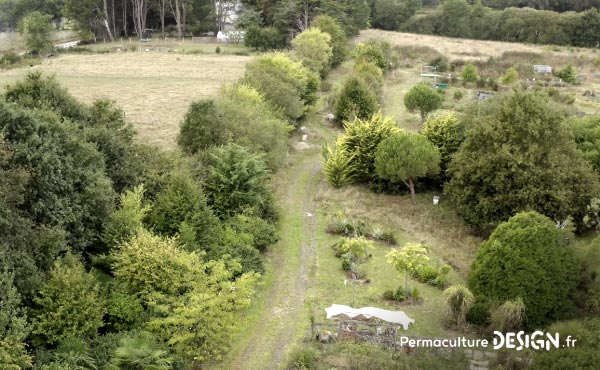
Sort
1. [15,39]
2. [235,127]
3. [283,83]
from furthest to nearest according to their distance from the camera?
[15,39] < [283,83] < [235,127]

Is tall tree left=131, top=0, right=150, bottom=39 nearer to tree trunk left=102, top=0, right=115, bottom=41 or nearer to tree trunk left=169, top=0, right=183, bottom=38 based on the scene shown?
tree trunk left=169, top=0, right=183, bottom=38

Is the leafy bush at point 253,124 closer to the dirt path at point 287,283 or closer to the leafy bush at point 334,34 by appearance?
the dirt path at point 287,283

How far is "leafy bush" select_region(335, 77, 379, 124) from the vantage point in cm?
4559

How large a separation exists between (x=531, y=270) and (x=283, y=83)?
86.3ft

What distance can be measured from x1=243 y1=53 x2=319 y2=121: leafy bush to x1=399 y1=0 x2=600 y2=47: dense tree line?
5345 centimetres

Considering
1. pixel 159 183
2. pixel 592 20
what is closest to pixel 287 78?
pixel 159 183

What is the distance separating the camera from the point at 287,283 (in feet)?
83.2

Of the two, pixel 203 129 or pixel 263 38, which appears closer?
pixel 203 129

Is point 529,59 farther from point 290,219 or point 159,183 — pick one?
point 159,183

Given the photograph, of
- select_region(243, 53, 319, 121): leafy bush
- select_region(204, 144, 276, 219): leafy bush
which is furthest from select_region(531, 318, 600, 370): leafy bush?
select_region(243, 53, 319, 121): leafy bush

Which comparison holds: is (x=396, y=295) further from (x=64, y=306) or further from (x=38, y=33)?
(x=38, y=33)

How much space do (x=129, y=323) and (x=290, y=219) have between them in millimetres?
13549

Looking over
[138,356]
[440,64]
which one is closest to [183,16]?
[440,64]

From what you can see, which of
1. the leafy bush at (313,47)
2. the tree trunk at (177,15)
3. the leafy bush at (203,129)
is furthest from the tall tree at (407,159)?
the tree trunk at (177,15)
